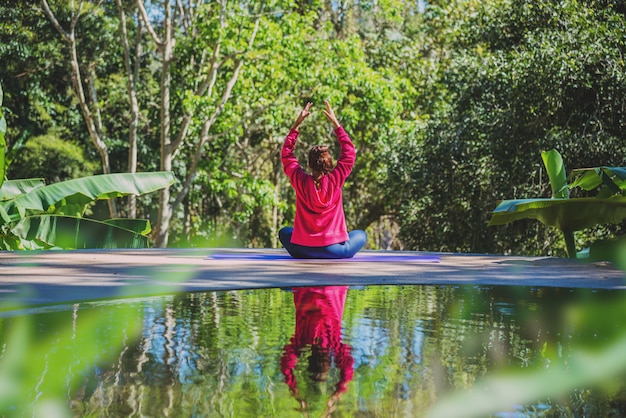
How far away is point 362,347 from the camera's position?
3.09 metres

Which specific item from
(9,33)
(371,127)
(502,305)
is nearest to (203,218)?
(371,127)

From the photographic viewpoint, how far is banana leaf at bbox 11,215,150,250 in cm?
893

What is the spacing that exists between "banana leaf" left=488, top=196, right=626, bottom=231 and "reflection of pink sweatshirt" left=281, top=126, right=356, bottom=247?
5.68 feet

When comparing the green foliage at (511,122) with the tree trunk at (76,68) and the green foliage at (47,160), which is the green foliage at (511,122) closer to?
the tree trunk at (76,68)

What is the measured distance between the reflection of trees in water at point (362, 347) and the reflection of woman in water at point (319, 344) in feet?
0.13

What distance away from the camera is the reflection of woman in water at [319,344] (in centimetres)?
254

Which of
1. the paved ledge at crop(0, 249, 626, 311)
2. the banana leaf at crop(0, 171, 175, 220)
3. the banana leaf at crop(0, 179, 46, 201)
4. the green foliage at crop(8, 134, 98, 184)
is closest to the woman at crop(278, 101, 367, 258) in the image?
the paved ledge at crop(0, 249, 626, 311)

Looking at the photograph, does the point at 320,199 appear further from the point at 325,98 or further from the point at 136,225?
the point at 325,98

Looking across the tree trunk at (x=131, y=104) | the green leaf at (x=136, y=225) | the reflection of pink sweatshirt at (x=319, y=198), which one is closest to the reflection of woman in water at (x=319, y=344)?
the reflection of pink sweatshirt at (x=319, y=198)

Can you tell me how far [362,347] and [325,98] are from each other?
56.6 feet

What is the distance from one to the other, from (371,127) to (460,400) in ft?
73.2

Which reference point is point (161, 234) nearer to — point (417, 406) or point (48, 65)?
point (48, 65)

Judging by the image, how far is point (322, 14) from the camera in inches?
1012

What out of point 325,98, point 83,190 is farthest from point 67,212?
point 325,98
